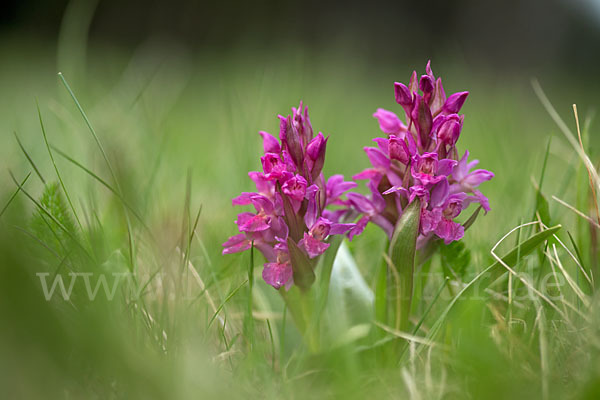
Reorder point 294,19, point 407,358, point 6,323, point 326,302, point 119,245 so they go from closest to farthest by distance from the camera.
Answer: point 6,323
point 407,358
point 326,302
point 119,245
point 294,19

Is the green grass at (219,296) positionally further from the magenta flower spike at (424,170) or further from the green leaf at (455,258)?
the magenta flower spike at (424,170)

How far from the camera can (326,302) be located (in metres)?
0.98

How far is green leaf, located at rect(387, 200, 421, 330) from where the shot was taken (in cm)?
81

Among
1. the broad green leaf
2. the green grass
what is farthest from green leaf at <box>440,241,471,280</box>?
the broad green leaf

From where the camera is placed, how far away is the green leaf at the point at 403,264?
0.81 m

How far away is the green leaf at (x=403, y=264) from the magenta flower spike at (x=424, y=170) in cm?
2

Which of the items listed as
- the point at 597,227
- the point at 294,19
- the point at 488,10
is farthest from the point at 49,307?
the point at 488,10

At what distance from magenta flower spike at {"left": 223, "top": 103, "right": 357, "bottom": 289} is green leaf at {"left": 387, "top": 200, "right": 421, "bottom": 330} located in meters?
0.08

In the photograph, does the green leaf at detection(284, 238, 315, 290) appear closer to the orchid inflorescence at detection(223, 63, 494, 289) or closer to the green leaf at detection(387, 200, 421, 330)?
the orchid inflorescence at detection(223, 63, 494, 289)

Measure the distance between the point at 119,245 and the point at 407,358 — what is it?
61 cm

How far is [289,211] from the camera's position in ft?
2.77

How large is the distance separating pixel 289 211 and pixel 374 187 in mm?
155

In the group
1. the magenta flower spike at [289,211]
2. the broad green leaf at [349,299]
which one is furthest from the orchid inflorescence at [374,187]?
the broad green leaf at [349,299]

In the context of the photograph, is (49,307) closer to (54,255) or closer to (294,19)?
(54,255)
